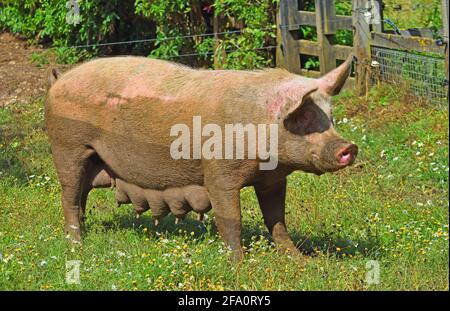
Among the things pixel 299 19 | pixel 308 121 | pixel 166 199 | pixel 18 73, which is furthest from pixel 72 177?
pixel 18 73

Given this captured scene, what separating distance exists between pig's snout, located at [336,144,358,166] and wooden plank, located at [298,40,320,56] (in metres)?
6.07

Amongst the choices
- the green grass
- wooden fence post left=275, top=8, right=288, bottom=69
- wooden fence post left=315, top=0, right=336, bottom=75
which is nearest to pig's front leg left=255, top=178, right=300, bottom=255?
the green grass

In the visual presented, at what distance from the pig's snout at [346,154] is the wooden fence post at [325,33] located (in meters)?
5.88

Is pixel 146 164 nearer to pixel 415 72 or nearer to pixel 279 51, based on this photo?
pixel 415 72

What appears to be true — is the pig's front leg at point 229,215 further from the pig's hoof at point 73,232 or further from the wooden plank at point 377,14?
the wooden plank at point 377,14

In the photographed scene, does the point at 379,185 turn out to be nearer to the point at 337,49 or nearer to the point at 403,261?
the point at 403,261

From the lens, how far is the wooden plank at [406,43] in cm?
1066

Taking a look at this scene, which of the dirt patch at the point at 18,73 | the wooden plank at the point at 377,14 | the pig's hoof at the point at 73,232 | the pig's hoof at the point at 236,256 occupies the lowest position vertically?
the dirt patch at the point at 18,73

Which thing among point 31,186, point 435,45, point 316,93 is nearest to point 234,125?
point 316,93

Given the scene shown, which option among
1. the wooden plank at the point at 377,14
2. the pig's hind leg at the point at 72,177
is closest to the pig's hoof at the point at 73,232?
the pig's hind leg at the point at 72,177

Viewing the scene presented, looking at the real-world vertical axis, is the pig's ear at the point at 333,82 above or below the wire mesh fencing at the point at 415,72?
above

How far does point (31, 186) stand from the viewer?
938 cm

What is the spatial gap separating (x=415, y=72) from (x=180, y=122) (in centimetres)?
466

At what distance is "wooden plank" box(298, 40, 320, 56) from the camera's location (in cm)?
1247
